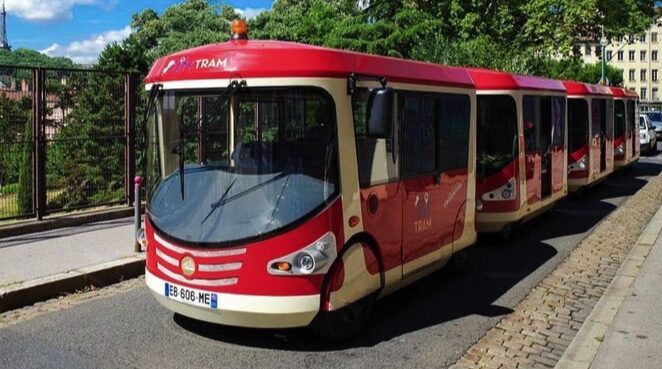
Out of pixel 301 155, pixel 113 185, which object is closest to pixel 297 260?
pixel 301 155

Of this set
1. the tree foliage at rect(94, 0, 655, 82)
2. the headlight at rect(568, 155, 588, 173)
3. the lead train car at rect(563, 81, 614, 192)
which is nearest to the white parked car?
the tree foliage at rect(94, 0, 655, 82)

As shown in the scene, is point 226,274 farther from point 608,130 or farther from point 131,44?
point 608,130

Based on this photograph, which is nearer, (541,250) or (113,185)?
(541,250)

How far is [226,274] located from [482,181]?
632 centimetres

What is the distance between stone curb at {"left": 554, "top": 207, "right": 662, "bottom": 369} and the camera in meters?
5.54

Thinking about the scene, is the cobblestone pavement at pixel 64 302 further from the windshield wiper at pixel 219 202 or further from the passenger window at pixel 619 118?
the passenger window at pixel 619 118

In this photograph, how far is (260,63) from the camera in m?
5.38

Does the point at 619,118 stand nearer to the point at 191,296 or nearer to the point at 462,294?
the point at 462,294

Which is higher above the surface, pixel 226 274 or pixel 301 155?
pixel 301 155

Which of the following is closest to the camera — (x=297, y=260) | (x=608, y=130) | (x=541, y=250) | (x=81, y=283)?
(x=297, y=260)

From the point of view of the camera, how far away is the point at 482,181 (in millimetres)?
10750

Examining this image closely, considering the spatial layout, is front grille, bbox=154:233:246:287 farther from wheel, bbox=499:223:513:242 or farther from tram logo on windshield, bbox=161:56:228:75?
wheel, bbox=499:223:513:242

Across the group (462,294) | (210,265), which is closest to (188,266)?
(210,265)

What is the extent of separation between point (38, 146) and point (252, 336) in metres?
6.17
